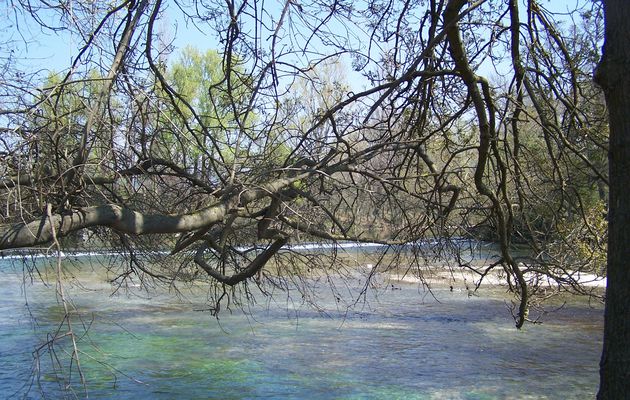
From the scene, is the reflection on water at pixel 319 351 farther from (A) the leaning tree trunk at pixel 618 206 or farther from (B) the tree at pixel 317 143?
(A) the leaning tree trunk at pixel 618 206

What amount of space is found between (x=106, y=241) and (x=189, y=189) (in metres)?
0.91

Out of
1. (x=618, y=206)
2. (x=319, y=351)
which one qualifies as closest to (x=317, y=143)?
(x=618, y=206)

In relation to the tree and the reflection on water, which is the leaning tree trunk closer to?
the tree

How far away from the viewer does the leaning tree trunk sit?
10.3ft

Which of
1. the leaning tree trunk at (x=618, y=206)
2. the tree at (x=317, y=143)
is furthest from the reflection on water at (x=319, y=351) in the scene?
the leaning tree trunk at (x=618, y=206)

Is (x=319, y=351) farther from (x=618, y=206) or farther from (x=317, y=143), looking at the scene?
→ (x=618, y=206)

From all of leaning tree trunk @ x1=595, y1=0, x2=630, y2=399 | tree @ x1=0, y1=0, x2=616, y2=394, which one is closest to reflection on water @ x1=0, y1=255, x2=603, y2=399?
tree @ x1=0, y1=0, x2=616, y2=394

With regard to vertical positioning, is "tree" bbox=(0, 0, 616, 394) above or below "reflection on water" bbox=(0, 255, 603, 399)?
above

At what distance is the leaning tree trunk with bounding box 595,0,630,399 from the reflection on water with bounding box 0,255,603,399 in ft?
16.7

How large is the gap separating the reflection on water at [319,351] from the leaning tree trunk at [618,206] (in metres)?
5.09

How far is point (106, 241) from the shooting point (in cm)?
660

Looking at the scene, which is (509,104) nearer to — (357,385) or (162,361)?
(357,385)

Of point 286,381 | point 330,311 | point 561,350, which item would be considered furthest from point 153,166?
point 330,311

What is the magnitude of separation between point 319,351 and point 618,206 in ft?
31.2
